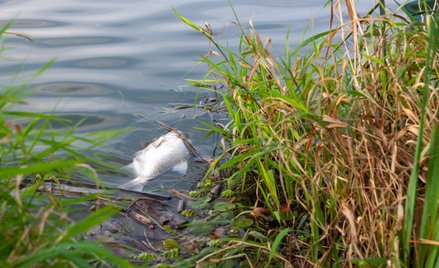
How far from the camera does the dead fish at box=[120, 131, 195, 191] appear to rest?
3.71 metres

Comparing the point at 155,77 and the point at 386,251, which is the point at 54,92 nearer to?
the point at 155,77

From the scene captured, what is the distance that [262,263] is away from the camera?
Answer: 2623 millimetres

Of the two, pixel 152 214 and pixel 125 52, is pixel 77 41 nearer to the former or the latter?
pixel 125 52

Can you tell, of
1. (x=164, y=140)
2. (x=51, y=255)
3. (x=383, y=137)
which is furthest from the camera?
(x=164, y=140)

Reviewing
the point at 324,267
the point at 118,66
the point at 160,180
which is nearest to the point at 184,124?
the point at 160,180

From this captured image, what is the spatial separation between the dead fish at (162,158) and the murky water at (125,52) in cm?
10

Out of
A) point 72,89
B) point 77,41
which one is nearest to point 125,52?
point 77,41

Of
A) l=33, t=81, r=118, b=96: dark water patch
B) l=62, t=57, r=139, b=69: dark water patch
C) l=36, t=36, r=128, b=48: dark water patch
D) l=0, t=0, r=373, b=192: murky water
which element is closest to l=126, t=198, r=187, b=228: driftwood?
l=0, t=0, r=373, b=192: murky water

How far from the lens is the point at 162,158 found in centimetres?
379

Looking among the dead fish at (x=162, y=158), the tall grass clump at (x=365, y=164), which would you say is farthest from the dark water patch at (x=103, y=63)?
the tall grass clump at (x=365, y=164)

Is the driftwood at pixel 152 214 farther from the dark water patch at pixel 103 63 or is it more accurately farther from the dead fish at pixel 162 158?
the dark water patch at pixel 103 63

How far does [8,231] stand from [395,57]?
1757 mm

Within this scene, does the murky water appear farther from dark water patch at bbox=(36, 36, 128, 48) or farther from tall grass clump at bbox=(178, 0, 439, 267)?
tall grass clump at bbox=(178, 0, 439, 267)

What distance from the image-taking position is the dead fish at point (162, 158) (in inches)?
146
